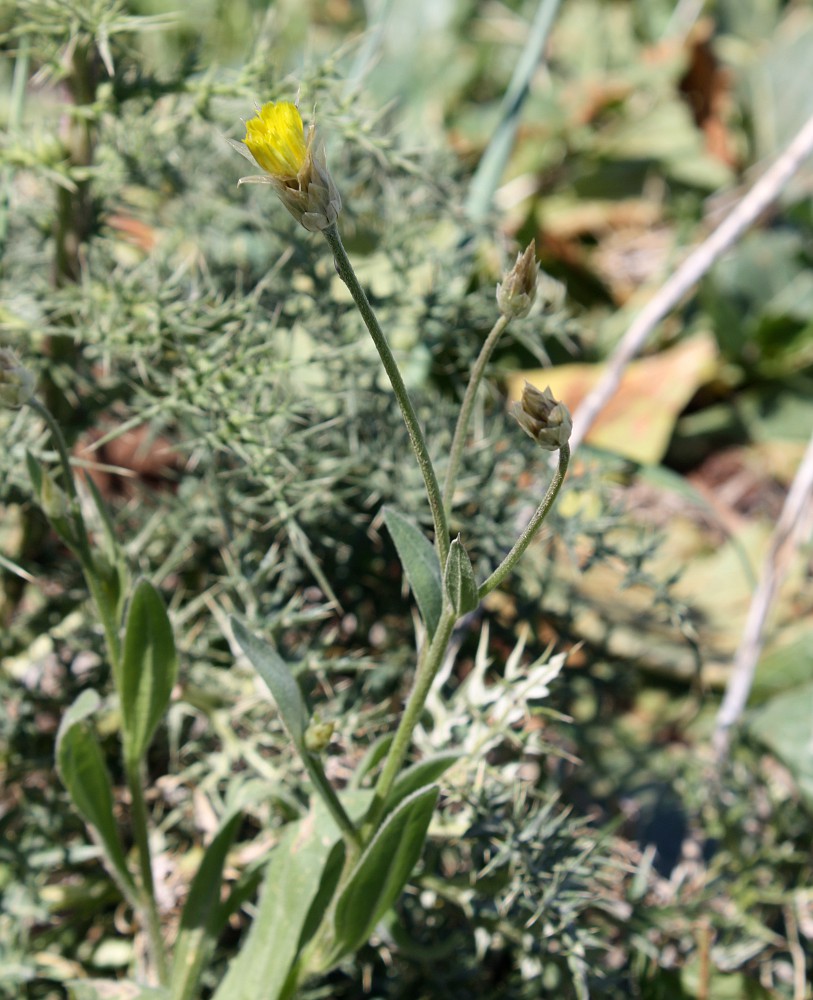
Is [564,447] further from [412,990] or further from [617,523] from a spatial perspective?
[412,990]

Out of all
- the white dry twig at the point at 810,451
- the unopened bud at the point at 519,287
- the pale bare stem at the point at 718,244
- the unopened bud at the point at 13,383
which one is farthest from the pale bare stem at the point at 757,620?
the unopened bud at the point at 13,383

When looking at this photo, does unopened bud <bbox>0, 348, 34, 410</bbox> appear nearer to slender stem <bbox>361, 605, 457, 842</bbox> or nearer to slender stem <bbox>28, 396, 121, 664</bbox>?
slender stem <bbox>28, 396, 121, 664</bbox>

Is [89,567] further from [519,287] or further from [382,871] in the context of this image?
[519,287]

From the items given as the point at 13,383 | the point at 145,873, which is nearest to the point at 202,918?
the point at 145,873

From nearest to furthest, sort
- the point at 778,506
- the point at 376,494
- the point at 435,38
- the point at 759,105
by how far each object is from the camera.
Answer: the point at 376,494, the point at 778,506, the point at 759,105, the point at 435,38

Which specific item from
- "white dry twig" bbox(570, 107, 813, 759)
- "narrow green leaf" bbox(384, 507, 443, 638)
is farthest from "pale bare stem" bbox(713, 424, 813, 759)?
"narrow green leaf" bbox(384, 507, 443, 638)

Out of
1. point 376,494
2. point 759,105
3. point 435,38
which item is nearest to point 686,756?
point 376,494
